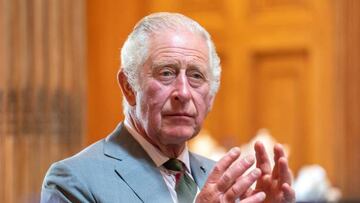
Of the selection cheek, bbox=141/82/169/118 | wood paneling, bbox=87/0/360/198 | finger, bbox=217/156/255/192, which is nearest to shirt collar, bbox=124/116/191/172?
cheek, bbox=141/82/169/118

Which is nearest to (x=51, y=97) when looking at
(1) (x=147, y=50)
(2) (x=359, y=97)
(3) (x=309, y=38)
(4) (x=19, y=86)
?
(4) (x=19, y=86)

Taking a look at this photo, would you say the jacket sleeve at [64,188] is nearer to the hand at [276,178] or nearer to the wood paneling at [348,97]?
the hand at [276,178]

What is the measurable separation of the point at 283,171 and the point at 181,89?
37 cm

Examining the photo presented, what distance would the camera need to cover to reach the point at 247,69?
22.3ft

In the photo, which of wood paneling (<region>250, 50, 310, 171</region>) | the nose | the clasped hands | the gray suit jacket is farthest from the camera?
wood paneling (<region>250, 50, 310, 171</region>)

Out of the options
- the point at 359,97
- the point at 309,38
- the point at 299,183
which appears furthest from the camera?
the point at 309,38

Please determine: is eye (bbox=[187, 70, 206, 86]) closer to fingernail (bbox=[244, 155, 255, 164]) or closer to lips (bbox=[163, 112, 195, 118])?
lips (bbox=[163, 112, 195, 118])

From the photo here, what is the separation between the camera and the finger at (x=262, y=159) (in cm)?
250

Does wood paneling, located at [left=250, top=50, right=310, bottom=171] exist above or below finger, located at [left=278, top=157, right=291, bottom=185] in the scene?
below

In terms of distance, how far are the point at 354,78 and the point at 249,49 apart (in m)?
1.23

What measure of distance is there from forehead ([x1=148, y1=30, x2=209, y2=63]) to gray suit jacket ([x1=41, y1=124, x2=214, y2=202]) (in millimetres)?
275

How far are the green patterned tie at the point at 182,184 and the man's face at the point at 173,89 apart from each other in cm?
7

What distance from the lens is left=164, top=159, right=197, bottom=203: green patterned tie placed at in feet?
8.26

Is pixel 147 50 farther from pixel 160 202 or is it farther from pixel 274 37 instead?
pixel 274 37
